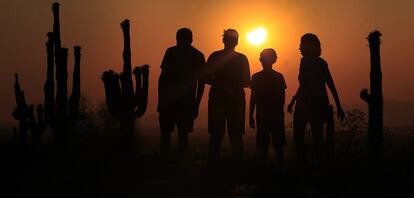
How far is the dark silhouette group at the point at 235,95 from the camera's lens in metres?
10.7

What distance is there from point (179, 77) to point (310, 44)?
8.03 feet

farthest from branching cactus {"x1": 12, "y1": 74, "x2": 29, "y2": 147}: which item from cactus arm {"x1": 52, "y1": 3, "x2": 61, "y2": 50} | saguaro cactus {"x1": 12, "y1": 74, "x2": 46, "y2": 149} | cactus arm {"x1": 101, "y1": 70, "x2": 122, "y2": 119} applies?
cactus arm {"x1": 101, "y1": 70, "x2": 122, "y2": 119}

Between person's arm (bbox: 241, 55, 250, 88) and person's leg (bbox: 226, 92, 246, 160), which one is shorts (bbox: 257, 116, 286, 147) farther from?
person's arm (bbox: 241, 55, 250, 88)

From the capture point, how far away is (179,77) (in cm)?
1097

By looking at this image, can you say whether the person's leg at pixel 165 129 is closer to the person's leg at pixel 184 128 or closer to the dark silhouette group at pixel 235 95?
the dark silhouette group at pixel 235 95

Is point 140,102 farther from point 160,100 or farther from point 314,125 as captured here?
point 314,125

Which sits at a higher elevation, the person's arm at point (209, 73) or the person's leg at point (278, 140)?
the person's arm at point (209, 73)

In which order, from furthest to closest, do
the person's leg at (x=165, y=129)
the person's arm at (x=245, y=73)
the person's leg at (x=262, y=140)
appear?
the person's leg at (x=262, y=140)
the person's leg at (x=165, y=129)
the person's arm at (x=245, y=73)

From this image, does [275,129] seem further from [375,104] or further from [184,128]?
[375,104]

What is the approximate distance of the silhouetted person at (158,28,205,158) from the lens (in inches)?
432

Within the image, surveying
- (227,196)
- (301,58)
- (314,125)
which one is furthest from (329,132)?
(227,196)

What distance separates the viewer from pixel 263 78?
445 inches

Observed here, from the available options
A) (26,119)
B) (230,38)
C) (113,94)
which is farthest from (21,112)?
(230,38)

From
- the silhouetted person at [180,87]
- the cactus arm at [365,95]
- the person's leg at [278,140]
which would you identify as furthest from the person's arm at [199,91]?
the cactus arm at [365,95]
